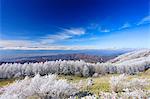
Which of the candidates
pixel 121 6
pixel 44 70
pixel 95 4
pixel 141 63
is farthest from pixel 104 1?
pixel 141 63

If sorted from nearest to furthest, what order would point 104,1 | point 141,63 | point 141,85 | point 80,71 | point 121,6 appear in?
point 104,1 < point 121,6 < point 141,85 < point 80,71 < point 141,63

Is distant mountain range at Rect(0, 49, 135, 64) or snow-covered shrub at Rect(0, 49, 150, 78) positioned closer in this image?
distant mountain range at Rect(0, 49, 135, 64)

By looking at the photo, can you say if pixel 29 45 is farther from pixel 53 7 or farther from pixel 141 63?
pixel 141 63

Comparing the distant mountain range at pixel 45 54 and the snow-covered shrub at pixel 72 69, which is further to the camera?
the snow-covered shrub at pixel 72 69

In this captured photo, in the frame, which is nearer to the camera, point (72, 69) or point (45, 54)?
point (45, 54)

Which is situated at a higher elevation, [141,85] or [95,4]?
[95,4]

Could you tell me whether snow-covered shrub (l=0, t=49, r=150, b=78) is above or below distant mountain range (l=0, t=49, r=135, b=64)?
below

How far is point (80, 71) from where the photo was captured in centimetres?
4547

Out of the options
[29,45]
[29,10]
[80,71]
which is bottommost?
[80,71]

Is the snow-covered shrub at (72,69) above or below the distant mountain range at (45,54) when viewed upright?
below

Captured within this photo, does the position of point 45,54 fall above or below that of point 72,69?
above

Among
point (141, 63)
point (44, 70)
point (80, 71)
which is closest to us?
point (44, 70)

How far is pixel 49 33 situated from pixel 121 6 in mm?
4102

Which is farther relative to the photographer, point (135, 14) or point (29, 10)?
point (135, 14)
